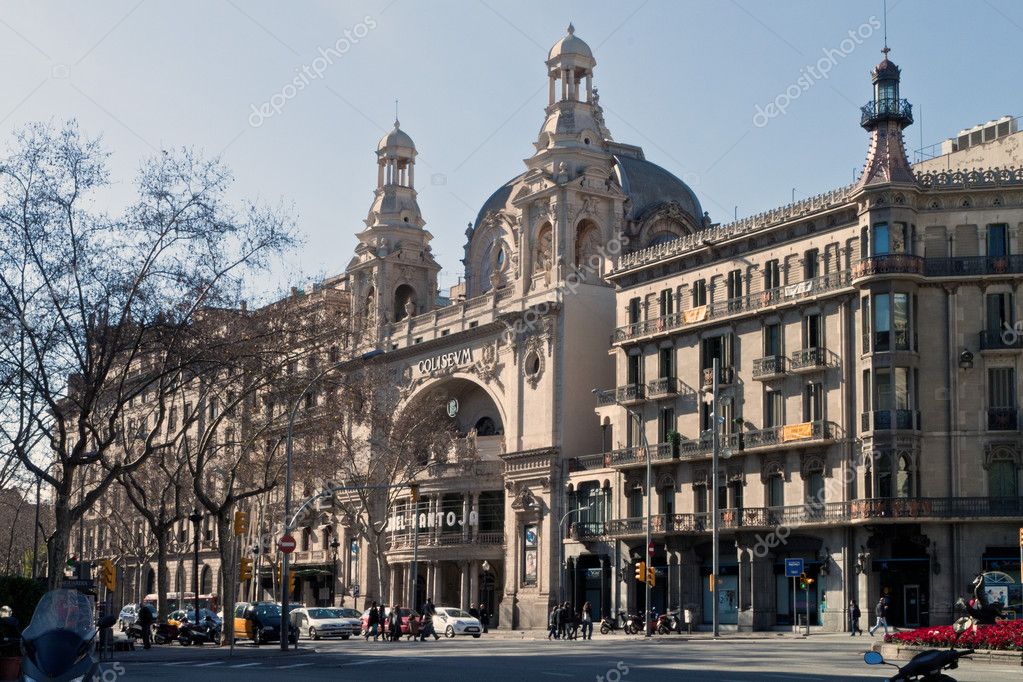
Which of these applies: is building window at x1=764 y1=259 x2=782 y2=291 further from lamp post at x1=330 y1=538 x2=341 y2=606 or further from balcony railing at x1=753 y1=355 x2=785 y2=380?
lamp post at x1=330 y1=538 x2=341 y2=606

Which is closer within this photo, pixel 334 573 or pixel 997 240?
pixel 997 240

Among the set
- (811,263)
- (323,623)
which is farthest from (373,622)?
(811,263)

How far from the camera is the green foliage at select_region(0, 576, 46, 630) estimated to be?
29500 mm

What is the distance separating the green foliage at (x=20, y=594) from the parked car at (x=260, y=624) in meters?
20.2

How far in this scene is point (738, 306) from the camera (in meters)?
62.4

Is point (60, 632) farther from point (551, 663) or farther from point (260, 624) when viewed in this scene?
point (260, 624)

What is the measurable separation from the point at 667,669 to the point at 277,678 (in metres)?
8.32

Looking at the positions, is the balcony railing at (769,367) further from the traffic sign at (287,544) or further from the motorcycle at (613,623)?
the traffic sign at (287,544)

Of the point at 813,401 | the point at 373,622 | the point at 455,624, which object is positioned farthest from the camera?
the point at 455,624

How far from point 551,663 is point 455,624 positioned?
29567 millimetres

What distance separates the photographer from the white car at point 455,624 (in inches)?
2419

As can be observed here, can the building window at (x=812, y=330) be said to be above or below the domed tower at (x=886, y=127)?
below

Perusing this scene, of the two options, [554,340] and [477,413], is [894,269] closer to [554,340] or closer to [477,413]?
[554,340]

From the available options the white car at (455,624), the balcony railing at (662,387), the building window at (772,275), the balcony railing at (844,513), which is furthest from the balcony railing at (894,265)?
the white car at (455,624)
